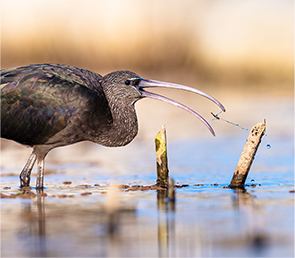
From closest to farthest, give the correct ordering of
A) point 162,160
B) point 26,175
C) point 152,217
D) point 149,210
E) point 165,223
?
point 165,223, point 152,217, point 149,210, point 162,160, point 26,175

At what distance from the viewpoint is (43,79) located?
11281 mm

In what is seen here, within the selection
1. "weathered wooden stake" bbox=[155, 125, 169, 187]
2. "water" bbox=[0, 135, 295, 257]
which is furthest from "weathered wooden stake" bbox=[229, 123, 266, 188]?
"weathered wooden stake" bbox=[155, 125, 169, 187]

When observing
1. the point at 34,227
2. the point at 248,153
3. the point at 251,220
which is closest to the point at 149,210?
the point at 251,220

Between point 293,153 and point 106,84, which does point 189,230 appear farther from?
point 293,153

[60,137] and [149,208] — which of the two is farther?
[60,137]

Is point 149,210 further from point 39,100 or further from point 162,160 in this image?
point 39,100

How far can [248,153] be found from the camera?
11.0m

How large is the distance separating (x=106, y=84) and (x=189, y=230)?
498 cm

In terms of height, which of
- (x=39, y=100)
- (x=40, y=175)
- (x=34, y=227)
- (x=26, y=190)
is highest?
(x=39, y=100)

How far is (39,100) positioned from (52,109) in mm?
277

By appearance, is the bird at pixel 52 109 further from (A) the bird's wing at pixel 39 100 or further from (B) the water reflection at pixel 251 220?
(B) the water reflection at pixel 251 220

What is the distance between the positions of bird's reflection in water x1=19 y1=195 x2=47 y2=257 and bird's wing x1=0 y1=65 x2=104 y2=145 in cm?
164

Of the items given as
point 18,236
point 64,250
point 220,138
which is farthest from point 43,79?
point 220,138

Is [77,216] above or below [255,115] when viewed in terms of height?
below
